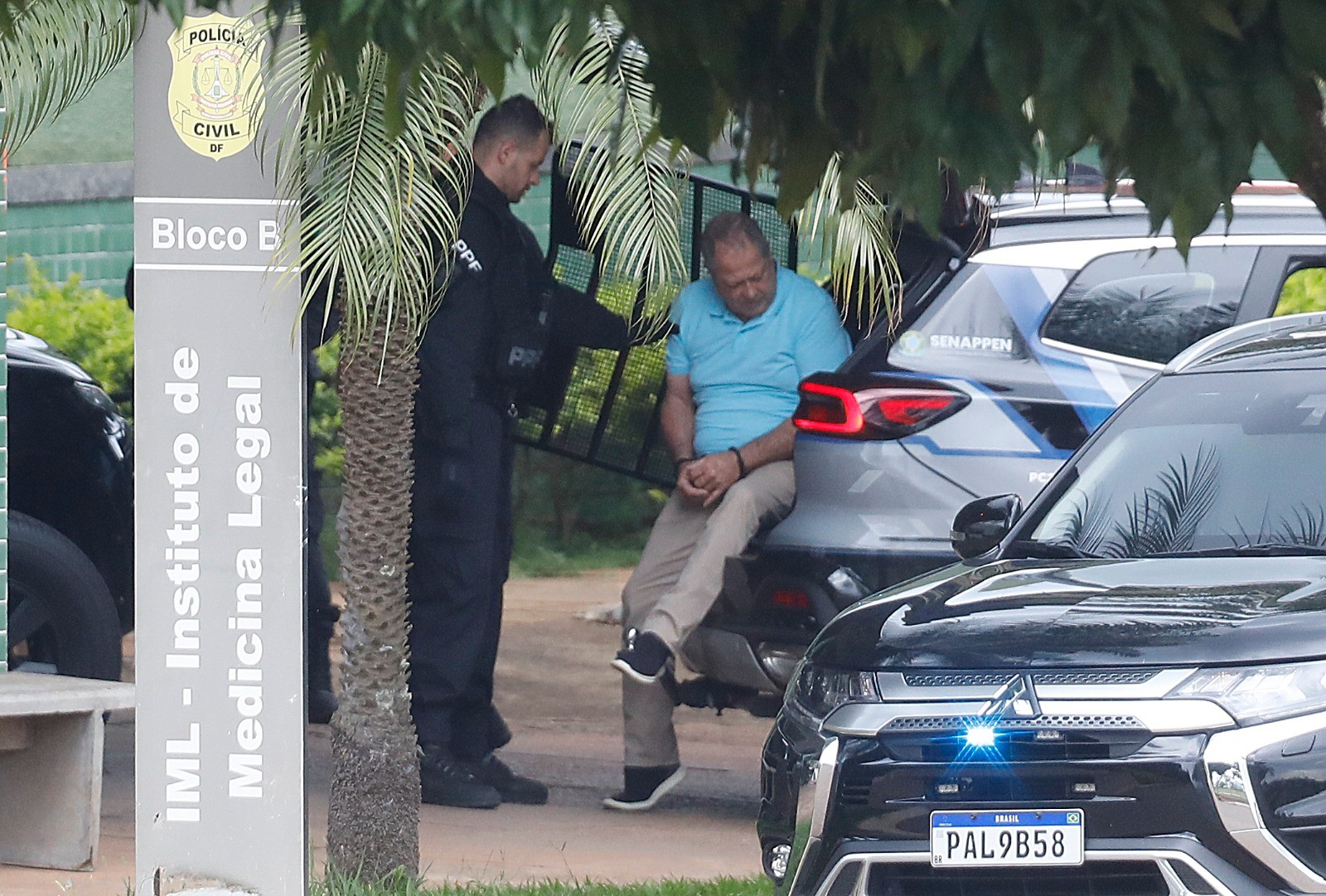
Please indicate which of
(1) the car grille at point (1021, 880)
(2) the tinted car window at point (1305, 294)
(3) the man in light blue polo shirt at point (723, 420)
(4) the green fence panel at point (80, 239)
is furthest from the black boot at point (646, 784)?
(4) the green fence panel at point (80, 239)

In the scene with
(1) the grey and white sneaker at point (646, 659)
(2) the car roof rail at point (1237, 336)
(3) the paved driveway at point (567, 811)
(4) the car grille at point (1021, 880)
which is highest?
(2) the car roof rail at point (1237, 336)

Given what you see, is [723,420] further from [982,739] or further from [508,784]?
[982,739]

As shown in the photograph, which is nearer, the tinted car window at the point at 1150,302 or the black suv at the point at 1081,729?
the black suv at the point at 1081,729

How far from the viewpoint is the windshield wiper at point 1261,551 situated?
4.86 m

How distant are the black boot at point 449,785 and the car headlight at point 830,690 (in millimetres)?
2294

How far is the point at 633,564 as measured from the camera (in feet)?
43.3

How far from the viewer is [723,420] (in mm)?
6910

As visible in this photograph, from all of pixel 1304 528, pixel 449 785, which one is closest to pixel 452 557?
pixel 449 785

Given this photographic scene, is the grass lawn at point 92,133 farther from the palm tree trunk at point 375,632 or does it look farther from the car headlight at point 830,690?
the car headlight at point 830,690

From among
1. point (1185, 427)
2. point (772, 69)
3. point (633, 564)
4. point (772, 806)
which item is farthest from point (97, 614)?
point (633, 564)

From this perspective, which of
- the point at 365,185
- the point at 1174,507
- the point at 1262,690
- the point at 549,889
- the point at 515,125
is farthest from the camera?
the point at 515,125

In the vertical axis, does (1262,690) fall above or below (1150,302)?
below

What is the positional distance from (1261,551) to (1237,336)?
94 centimetres

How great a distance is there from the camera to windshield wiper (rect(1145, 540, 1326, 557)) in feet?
15.9
